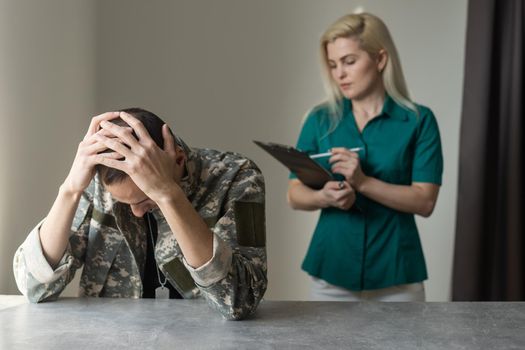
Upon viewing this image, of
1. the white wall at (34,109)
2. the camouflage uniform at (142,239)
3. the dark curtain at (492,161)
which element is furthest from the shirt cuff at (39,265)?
the dark curtain at (492,161)

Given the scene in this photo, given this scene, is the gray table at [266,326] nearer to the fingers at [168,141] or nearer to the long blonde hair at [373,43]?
the fingers at [168,141]

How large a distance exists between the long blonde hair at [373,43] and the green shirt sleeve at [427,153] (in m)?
0.05

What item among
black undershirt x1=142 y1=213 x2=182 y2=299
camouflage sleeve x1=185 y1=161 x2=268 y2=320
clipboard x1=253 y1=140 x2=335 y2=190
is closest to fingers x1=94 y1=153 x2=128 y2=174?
camouflage sleeve x1=185 y1=161 x2=268 y2=320

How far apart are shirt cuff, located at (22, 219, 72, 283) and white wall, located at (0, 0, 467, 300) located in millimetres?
1723

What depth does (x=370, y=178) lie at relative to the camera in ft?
7.42

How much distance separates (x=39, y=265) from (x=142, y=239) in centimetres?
25

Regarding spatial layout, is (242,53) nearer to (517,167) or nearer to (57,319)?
(517,167)

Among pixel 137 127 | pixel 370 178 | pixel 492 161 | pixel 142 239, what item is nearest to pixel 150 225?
pixel 142 239

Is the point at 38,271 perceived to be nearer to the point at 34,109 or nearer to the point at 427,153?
the point at 34,109

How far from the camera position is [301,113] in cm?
350

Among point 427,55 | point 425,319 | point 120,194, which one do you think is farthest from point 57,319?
point 427,55

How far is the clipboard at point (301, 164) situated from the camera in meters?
2.10

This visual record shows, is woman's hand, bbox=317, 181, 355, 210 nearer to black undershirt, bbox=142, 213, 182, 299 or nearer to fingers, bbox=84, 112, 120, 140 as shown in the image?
black undershirt, bbox=142, 213, 182, 299

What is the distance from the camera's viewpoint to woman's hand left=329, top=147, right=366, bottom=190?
2225 mm
